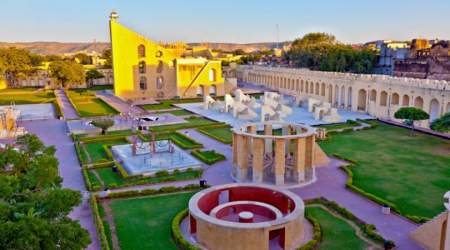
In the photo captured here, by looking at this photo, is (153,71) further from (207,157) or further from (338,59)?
(207,157)

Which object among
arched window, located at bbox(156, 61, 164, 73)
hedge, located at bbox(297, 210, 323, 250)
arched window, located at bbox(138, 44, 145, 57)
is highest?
arched window, located at bbox(138, 44, 145, 57)

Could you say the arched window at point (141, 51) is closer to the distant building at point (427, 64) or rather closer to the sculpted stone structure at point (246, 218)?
the distant building at point (427, 64)

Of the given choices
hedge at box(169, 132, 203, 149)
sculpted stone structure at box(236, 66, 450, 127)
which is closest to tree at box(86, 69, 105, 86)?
sculpted stone structure at box(236, 66, 450, 127)

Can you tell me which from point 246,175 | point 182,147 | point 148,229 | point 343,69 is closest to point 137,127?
point 182,147

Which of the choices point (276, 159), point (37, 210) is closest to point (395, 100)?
point (276, 159)

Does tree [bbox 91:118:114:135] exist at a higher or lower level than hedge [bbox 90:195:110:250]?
higher

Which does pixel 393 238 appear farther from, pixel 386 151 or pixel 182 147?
pixel 182 147

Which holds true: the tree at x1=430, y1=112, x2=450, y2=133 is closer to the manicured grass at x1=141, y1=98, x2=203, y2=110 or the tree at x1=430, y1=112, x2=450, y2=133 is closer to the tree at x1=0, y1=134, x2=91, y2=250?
the tree at x1=0, y1=134, x2=91, y2=250
